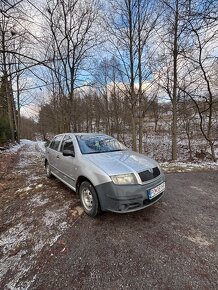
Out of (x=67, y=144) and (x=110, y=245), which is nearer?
(x=110, y=245)

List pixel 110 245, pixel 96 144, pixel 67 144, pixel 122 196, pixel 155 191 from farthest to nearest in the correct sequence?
1. pixel 67 144
2. pixel 96 144
3. pixel 155 191
4. pixel 122 196
5. pixel 110 245

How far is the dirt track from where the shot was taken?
216cm

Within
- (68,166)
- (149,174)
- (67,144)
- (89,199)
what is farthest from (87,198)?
(67,144)

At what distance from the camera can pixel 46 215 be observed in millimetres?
3744

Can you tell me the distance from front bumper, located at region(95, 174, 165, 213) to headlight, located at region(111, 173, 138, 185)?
0.24 feet

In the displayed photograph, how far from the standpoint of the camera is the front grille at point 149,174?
321 centimetres

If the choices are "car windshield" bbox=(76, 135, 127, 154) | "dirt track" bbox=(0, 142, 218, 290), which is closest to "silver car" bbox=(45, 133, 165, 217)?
"car windshield" bbox=(76, 135, 127, 154)

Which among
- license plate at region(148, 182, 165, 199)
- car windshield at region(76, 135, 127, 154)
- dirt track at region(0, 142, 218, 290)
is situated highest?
car windshield at region(76, 135, 127, 154)

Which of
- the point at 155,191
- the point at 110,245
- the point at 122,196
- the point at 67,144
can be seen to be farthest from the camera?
the point at 67,144

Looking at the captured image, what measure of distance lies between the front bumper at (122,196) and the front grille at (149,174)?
5.2 inches

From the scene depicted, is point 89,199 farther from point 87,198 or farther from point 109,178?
point 109,178

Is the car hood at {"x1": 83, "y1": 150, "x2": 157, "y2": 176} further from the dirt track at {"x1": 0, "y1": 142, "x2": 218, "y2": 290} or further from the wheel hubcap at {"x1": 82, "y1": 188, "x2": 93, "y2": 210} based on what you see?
the dirt track at {"x1": 0, "y1": 142, "x2": 218, "y2": 290}

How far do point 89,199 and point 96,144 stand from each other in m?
1.44

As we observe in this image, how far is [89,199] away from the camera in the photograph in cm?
360
